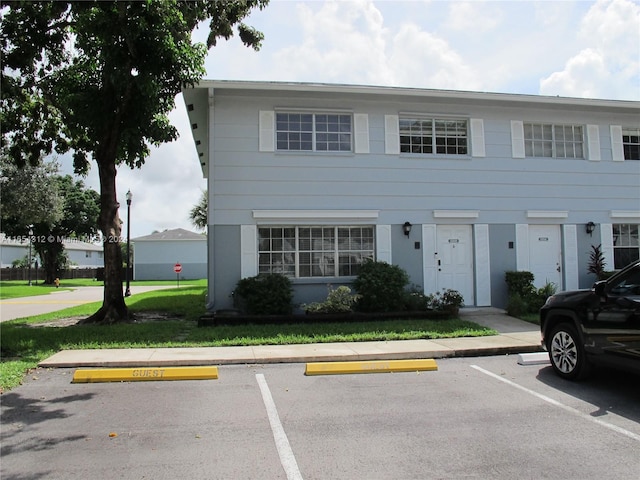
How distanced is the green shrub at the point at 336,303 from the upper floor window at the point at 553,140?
6.83 metres

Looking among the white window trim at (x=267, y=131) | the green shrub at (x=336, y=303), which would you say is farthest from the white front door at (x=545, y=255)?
the white window trim at (x=267, y=131)

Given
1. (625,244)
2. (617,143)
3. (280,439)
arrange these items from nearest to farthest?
1. (280,439)
2. (625,244)
3. (617,143)

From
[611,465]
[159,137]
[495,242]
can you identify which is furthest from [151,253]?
[611,465]

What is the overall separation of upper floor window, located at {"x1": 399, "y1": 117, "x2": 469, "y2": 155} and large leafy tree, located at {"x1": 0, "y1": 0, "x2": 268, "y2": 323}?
4.60 m

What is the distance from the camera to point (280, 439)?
449 centimetres

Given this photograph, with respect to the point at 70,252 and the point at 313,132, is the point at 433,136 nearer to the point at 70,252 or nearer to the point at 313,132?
the point at 313,132

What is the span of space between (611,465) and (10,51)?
13.3 metres

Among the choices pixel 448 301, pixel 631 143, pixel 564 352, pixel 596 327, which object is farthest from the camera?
pixel 631 143

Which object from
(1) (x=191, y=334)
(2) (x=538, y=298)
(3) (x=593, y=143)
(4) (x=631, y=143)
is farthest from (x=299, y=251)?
(4) (x=631, y=143)

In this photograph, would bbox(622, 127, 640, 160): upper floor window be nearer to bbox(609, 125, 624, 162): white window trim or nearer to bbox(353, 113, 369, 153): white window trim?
bbox(609, 125, 624, 162): white window trim

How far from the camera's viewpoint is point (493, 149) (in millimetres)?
13094

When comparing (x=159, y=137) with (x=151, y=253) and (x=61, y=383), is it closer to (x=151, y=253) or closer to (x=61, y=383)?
(x=61, y=383)

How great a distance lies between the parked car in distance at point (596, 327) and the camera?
547 cm

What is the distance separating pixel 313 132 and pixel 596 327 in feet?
27.8
